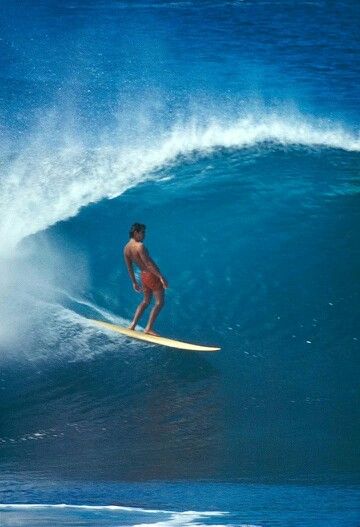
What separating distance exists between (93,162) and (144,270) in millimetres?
1555

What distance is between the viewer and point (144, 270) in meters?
4.87

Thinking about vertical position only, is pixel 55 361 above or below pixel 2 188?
below

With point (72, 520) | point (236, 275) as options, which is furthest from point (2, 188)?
point (72, 520)

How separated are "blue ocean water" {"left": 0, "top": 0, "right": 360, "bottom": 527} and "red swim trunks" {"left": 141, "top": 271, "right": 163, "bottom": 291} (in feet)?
1.09

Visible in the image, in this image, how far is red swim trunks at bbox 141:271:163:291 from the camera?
16.0 ft

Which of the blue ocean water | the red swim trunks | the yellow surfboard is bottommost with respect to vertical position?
the yellow surfboard

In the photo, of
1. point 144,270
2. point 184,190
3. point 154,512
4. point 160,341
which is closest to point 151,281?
point 144,270

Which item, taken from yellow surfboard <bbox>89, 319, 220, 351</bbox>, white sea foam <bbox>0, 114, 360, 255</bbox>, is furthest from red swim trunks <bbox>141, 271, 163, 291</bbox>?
white sea foam <bbox>0, 114, 360, 255</bbox>

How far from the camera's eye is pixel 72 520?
283cm

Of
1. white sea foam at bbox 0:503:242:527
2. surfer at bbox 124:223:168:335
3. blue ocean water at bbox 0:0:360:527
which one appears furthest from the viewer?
blue ocean water at bbox 0:0:360:527

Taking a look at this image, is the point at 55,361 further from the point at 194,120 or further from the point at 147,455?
the point at 194,120

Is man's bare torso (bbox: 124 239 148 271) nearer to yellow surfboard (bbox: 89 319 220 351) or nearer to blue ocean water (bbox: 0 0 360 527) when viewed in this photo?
yellow surfboard (bbox: 89 319 220 351)

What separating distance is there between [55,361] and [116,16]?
2.33 m

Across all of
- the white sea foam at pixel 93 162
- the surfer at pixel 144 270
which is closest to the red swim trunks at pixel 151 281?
the surfer at pixel 144 270
